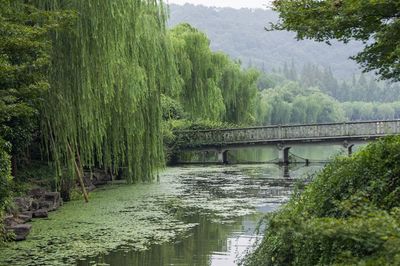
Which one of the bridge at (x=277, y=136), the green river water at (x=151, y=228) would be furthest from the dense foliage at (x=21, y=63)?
the bridge at (x=277, y=136)

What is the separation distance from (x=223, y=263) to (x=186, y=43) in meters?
23.1

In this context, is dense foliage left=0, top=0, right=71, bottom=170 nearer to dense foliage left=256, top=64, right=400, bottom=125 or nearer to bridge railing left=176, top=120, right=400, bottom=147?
bridge railing left=176, top=120, right=400, bottom=147

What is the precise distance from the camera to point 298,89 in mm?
94188

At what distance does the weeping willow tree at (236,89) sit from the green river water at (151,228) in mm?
17008

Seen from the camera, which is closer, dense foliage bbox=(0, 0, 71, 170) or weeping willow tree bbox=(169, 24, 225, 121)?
dense foliage bbox=(0, 0, 71, 170)

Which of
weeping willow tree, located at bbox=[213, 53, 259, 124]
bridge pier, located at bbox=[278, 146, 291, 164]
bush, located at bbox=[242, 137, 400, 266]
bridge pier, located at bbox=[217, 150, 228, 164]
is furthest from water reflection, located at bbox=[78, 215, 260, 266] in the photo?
bridge pier, located at bbox=[217, 150, 228, 164]

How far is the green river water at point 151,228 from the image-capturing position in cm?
923

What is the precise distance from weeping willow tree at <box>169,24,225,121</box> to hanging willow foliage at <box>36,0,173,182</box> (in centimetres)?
1126

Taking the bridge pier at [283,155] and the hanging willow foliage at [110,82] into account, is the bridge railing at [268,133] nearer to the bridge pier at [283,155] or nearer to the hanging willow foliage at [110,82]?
the bridge pier at [283,155]

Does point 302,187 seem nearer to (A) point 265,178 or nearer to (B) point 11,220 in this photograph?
(B) point 11,220

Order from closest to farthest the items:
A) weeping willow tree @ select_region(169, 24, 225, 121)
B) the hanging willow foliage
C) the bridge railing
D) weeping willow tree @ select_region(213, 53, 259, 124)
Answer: the hanging willow foliage < weeping willow tree @ select_region(169, 24, 225, 121) < the bridge railing < weeping willow tree @ select_region(213, 53, 259, 124)

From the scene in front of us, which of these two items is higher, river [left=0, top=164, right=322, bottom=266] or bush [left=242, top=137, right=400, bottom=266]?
bush [left=242, top=137, right=400, bottom=266]

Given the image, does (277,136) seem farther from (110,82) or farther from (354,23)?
(354,23)

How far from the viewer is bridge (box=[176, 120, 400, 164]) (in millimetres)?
33950
